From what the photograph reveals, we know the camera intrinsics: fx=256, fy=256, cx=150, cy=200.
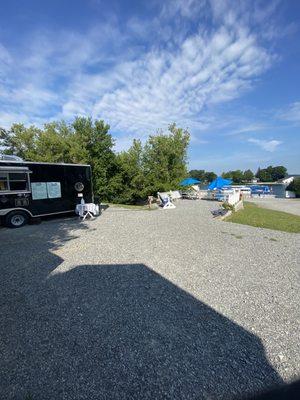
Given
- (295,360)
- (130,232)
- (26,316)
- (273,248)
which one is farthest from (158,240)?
(295,360)

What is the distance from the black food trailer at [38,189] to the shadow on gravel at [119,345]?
6.58 m

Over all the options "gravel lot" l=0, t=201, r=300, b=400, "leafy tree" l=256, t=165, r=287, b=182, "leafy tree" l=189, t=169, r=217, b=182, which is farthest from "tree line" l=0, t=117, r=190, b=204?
"leafy tree" l=256, t=165, r=287, b=182

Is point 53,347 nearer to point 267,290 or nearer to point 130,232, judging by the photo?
point 267,290

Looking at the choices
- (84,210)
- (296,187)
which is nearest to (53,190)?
(84,210)

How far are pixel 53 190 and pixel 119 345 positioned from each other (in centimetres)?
1026

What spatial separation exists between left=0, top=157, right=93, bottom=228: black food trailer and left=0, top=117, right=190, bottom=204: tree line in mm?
10258

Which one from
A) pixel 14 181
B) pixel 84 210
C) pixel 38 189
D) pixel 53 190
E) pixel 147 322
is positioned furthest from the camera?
pixel 84 210

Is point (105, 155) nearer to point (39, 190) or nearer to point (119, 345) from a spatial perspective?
point (39, 190)

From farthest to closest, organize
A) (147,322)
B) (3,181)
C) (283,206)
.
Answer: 1. (283,206)
2. (3,181)
3. (147,322)

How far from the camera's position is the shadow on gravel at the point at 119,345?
267 centimetres

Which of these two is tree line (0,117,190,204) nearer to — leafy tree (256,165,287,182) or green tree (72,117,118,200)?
green tree (72,117,118,200)

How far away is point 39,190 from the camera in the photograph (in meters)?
11.8

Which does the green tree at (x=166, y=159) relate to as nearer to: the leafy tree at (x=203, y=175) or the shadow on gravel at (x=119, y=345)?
the shadow on gravel at (x=119, y=345)

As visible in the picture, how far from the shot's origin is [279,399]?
2523 millimetres
